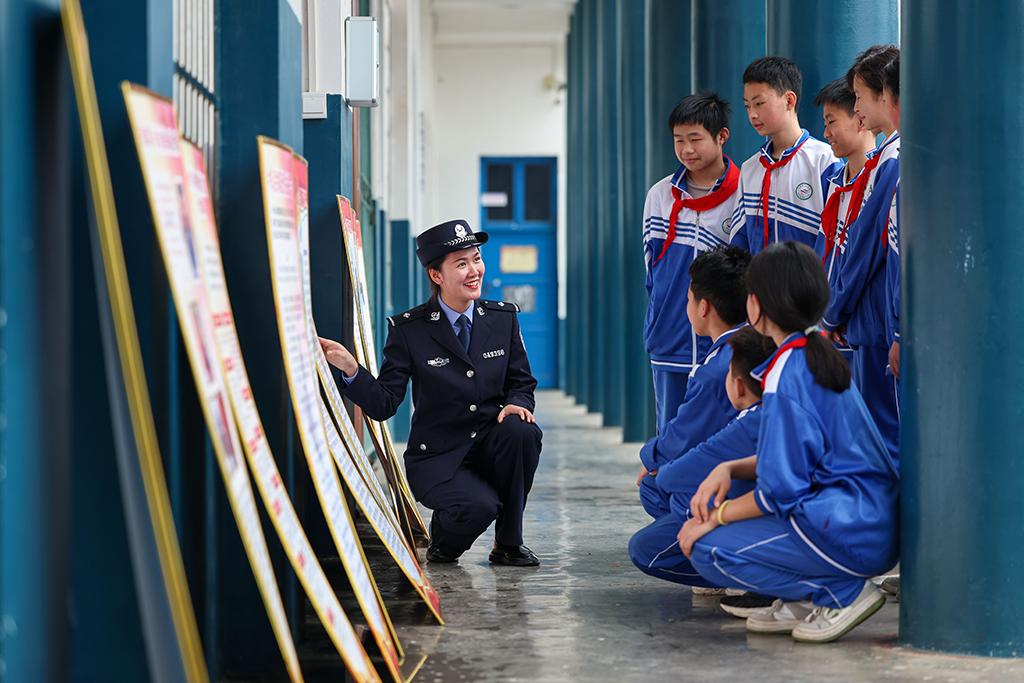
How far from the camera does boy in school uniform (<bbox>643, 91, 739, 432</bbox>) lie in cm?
374

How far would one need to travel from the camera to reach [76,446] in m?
1.74

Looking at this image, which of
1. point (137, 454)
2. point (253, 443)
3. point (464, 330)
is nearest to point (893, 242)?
point (464, 330)

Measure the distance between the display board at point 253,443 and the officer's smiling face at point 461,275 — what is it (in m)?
1.62

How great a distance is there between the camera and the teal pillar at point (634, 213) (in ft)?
24.7

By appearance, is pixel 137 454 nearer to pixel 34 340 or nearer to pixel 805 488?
pixel 34 340

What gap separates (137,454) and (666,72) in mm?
5303

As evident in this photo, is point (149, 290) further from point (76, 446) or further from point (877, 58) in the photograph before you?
point (877, 58)

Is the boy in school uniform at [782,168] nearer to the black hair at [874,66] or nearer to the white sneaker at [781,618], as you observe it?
the black hair at [874,66]

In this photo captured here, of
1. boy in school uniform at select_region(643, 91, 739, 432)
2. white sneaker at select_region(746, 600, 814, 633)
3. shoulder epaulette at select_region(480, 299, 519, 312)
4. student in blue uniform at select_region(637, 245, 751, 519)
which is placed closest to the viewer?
white sneaker at select_region(746, 600, 814, 633)

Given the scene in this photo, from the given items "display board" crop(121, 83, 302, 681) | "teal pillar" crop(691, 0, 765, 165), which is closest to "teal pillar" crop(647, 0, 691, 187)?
"teal pillar" crop(691, 0, 765, 165)

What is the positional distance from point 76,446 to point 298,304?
1.90ft

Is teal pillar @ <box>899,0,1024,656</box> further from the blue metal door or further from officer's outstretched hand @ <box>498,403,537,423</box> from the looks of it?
the blue metal door

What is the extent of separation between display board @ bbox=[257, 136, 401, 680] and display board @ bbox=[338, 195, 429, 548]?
1.15 meters

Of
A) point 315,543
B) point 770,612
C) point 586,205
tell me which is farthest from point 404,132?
point 770,612
